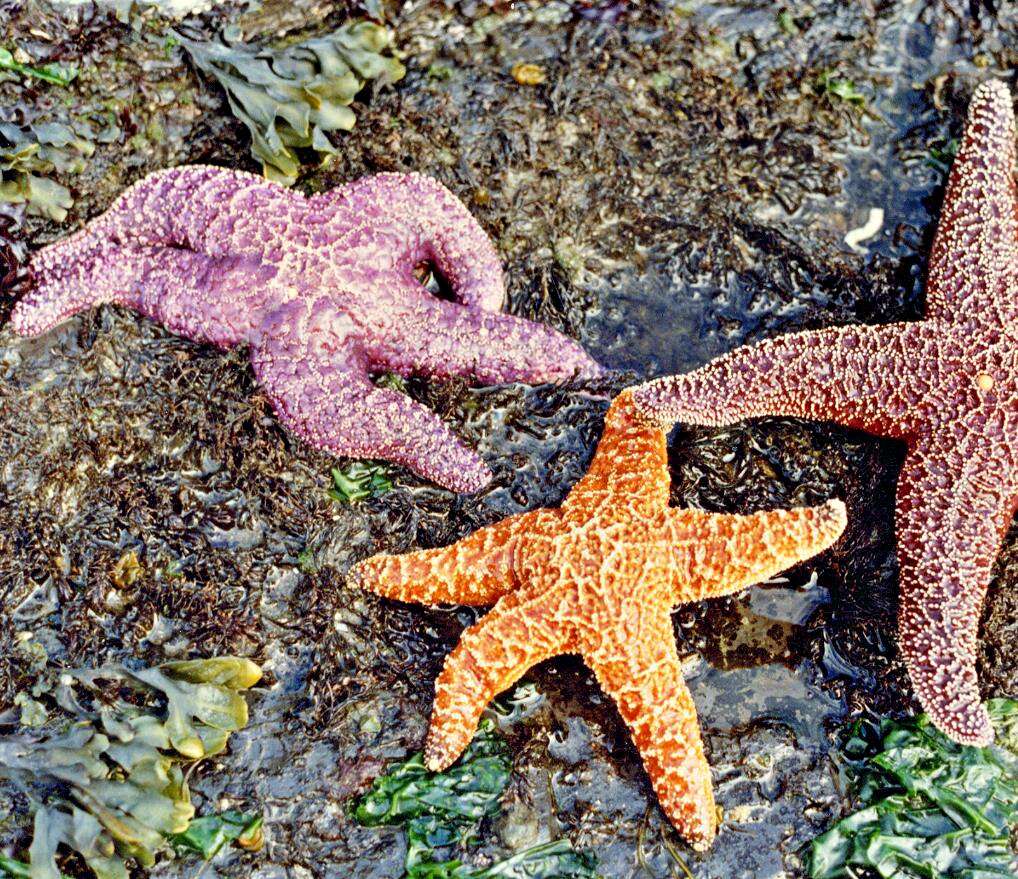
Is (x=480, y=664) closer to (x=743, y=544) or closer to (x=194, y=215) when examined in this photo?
(x=743, y=544)

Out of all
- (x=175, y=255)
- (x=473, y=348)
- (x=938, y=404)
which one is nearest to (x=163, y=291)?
(x=175, y=255)

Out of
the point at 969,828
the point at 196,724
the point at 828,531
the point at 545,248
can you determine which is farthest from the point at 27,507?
the point at 969,828

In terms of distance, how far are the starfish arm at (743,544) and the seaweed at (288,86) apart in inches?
108

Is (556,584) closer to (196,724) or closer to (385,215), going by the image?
(196,724)

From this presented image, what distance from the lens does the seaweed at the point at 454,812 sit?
13.7 feet

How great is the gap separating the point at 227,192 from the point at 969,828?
4403 mm

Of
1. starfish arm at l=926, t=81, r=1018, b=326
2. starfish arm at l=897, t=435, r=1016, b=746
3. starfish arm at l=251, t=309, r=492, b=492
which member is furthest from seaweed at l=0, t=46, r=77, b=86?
starfish arm at l=897, t=435, r=1016, b=746

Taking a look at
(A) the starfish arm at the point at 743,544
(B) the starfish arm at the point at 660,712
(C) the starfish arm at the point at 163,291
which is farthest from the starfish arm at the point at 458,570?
(C) the starfish arm at the point at 163,291

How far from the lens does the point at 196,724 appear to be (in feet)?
14.1

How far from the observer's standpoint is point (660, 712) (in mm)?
4203

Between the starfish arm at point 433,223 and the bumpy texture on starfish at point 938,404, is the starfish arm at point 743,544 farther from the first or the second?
the starfish arm at point 433,223

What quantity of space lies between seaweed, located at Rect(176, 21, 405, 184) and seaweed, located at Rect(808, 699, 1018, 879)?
396cm

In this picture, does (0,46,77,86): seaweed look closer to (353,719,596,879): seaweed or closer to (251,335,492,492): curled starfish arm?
(251,335,492,492): curled starfish arm

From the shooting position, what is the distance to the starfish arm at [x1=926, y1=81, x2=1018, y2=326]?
4680 mm
